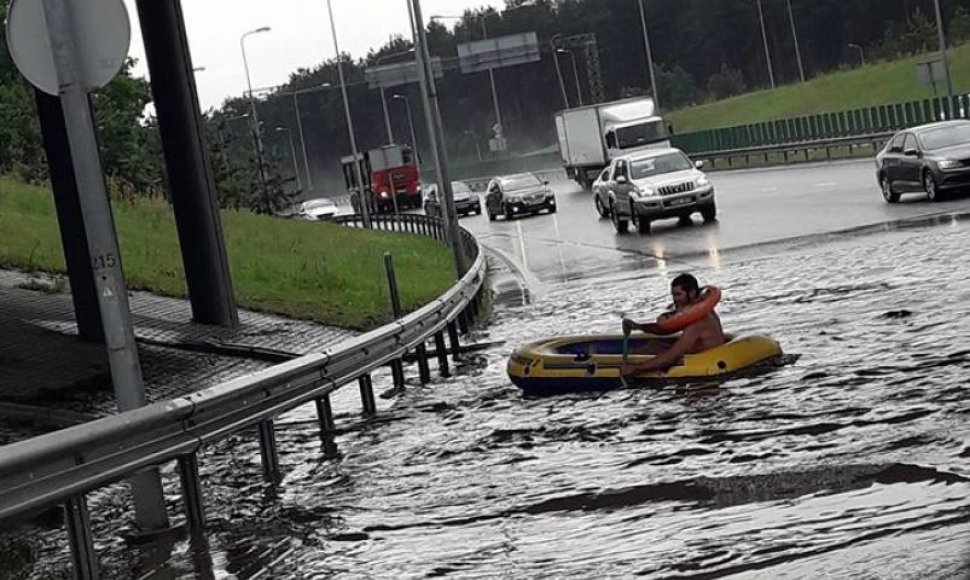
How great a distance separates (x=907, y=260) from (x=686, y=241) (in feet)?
42.5

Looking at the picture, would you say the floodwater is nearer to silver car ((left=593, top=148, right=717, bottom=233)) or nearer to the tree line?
silver car ((left=593, top=148, right=717, bottom=233))

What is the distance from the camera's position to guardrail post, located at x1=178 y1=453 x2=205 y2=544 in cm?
1105

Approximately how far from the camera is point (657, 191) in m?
42.3

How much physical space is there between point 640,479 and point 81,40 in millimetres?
4008

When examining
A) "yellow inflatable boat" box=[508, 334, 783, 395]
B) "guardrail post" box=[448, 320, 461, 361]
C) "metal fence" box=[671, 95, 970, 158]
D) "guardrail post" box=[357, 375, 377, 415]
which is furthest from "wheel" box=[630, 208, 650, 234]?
"yellow inflatable boat" box=[508, 334, 783, 395]

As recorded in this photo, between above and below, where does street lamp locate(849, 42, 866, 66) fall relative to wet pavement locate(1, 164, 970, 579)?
above

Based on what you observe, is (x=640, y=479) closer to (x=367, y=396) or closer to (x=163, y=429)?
(x=163, y=429)

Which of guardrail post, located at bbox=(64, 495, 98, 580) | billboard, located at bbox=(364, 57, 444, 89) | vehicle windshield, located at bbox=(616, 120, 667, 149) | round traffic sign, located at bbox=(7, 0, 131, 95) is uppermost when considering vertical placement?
billboard, located at bbox=(364, 57, 444, 89)

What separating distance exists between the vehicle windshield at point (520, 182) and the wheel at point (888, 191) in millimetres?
25943

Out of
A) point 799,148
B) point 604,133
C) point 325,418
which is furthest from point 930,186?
point 604,133

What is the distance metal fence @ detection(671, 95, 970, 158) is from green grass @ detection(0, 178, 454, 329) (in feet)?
66.0

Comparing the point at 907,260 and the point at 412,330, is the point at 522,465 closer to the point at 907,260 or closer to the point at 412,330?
the point at 412,330

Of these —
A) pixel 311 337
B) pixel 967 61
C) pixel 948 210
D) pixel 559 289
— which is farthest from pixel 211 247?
pixel 967 61

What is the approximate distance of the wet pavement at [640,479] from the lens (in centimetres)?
854
